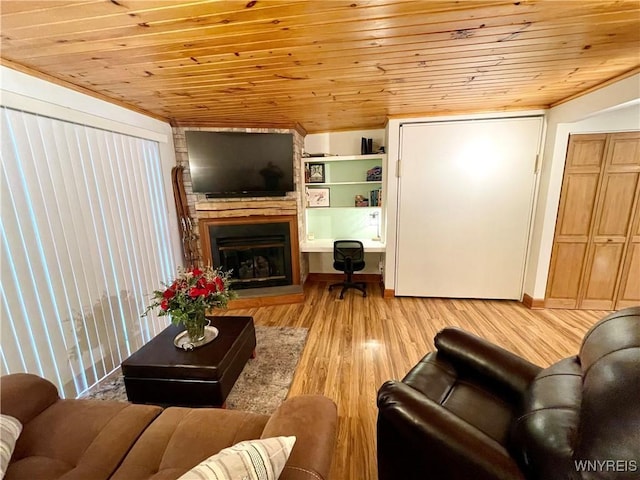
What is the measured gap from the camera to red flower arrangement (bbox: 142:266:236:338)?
5.48ft

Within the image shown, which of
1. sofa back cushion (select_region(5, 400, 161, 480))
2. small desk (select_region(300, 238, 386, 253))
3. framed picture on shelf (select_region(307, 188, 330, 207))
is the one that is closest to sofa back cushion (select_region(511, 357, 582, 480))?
sofa back cushion (select_region(5, 400, 161, 480))

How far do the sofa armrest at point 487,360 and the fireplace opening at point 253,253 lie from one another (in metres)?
2.42

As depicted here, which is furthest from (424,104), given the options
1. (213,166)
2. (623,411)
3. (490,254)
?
(623,411)

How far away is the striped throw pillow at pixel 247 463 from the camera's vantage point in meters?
0.65

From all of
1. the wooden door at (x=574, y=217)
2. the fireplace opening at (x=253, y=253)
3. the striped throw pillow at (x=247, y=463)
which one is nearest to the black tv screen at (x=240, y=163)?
the fireplace opening at (x=253, y=253)

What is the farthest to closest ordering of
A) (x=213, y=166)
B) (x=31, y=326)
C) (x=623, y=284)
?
(x=213, y=166), (x=623, y=284), (x=31, y=326)

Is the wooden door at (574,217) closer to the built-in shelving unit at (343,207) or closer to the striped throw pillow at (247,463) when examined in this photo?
the built-in shelving unit at (343,207)

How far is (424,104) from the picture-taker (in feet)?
8.93

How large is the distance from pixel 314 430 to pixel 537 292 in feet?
11.1

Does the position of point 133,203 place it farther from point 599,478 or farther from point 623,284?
point 623,284

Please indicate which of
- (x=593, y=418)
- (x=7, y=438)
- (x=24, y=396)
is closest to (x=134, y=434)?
(x=7, y=438)

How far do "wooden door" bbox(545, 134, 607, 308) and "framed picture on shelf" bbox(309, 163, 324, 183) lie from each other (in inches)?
113

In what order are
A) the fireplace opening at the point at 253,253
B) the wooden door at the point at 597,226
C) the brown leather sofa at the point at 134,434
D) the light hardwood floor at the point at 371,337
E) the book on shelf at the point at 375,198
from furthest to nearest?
the book on shelf at the point at 375,198
the fireplace opening at the point at 253,253
the wooden door at the point at 597,226
the light hardwood floor at the point at 371,337
the brown leather sofa at the point at 134,434

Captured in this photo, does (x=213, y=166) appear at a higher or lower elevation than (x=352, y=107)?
lower
